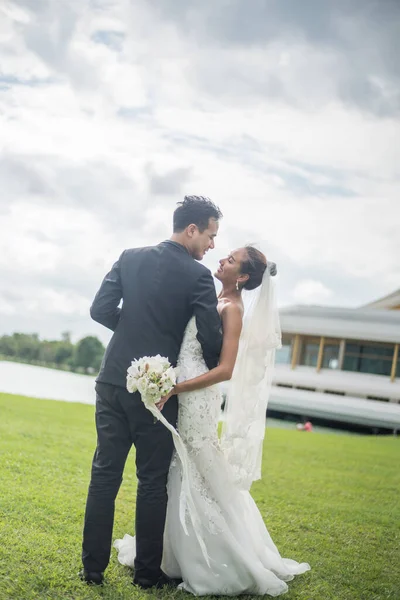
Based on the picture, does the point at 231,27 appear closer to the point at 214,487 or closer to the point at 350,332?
the point at 214,487

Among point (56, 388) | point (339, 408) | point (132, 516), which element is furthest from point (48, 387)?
point (132, 516)

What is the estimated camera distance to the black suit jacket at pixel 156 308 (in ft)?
12.9

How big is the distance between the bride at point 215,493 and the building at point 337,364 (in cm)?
→ 2150

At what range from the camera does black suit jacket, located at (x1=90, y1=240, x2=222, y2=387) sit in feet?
12.9

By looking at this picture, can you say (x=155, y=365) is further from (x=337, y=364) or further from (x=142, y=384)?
(x=337, y=364)

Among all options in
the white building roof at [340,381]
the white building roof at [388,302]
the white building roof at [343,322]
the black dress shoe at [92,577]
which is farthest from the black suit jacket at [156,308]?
the white building roof at [388,302]

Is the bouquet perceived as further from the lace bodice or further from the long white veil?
the long white veil

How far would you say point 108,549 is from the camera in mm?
3934

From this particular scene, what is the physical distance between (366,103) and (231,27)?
448 centimetres

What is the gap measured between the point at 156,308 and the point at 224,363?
0.55m

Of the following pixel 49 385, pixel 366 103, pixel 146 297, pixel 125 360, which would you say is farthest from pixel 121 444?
pixel 49 385

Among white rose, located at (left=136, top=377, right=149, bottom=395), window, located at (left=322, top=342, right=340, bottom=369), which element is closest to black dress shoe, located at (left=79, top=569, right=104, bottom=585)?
white rose, located at (left=136, top=377, right=149, bottom=395)

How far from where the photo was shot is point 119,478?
3.96 meters

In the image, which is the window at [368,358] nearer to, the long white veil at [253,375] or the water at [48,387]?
the water at [48,387]
